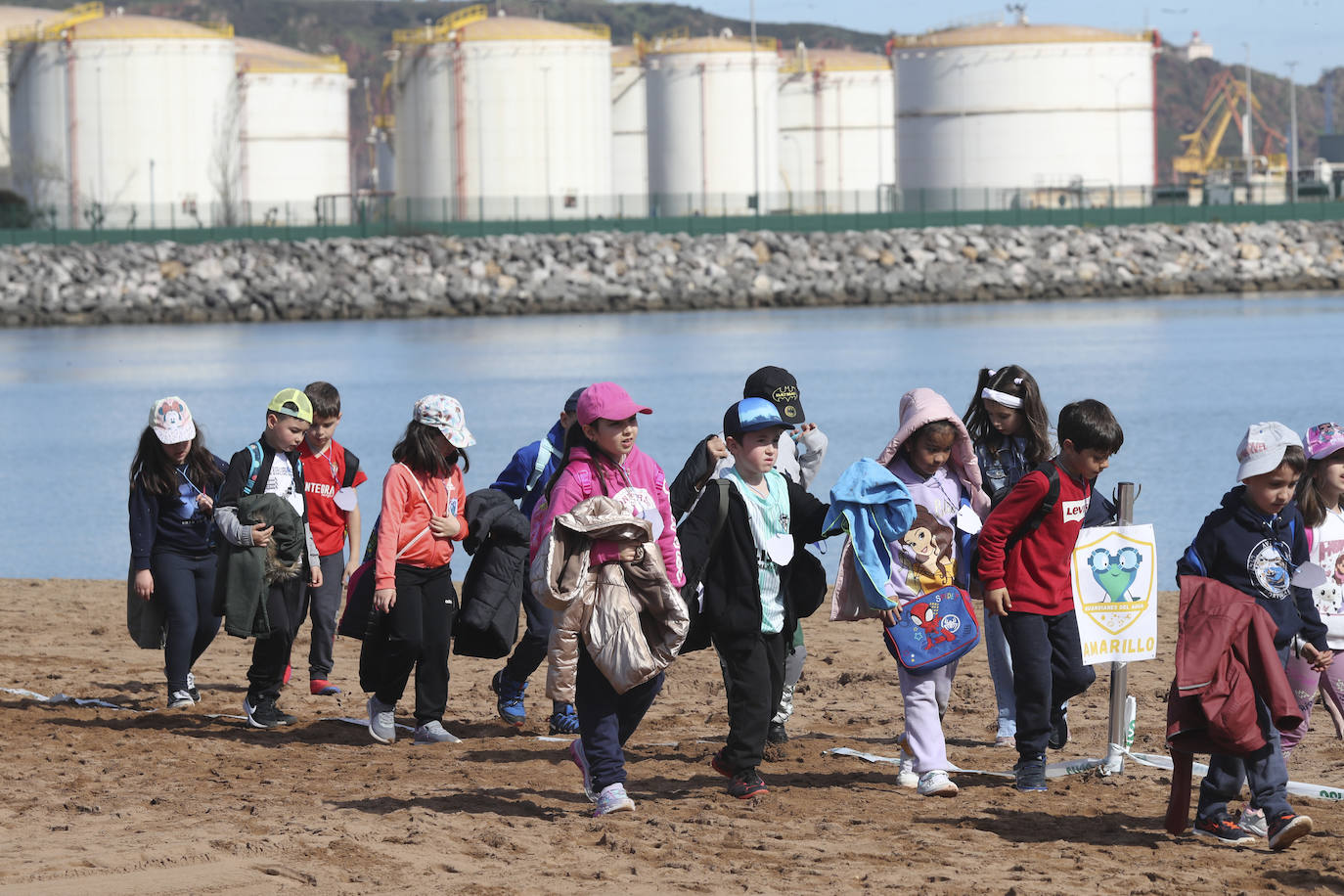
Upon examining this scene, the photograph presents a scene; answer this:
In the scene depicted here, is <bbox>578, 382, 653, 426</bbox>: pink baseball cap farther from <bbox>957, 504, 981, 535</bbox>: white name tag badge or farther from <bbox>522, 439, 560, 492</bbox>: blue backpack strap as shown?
<bbox>522, 439, 560, 492</bbox>: blue backpack strap

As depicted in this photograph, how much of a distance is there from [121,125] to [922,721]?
66.4 meters

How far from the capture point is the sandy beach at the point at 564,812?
566cm

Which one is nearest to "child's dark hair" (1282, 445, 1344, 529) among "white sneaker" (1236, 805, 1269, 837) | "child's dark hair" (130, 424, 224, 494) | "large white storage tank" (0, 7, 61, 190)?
"white sneaker" (1236, 805, 1269, 837)

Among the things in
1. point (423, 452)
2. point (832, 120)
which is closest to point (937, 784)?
point (423, 452)

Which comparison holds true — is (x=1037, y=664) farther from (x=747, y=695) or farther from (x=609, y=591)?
(x=609, y=591)

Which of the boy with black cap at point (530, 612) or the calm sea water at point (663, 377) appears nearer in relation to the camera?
the boy with black cap at point (530, 612)

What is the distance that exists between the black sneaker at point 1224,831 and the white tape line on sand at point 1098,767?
726 millimetres

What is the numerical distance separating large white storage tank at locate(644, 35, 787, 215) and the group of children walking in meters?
67.4

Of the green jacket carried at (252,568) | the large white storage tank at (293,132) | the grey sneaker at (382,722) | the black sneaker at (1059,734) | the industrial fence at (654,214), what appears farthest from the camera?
the large white storage tank at (293,132)

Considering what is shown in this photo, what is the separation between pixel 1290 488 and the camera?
5.91 meters

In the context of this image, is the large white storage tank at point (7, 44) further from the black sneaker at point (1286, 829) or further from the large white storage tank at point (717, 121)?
the black sneaker at point (1286, 829)

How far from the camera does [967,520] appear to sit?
23.0ft

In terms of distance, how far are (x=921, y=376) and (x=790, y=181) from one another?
5700cm

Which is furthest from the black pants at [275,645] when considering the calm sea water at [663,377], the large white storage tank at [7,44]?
the large white storage tank at [7,44]
